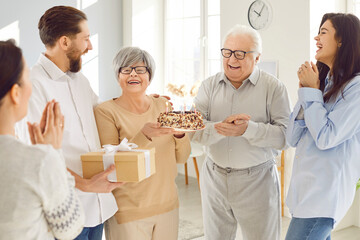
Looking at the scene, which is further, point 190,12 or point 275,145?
point 190,12

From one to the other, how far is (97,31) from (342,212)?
4.61 m

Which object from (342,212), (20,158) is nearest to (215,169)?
(342,212)

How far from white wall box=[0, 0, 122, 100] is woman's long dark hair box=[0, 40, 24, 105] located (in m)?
4.26

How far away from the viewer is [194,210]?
440 centimetres

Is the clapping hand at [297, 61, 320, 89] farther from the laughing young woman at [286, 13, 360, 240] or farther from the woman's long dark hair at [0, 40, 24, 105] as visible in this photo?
the woman's long dark hair at [0, 40, 24, 105]

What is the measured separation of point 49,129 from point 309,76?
3.78ft

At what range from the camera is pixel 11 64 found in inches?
44.1

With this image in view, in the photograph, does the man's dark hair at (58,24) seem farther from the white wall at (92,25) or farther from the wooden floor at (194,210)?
the white wall at (92,25)

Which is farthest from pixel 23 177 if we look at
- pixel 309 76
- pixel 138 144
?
pixel 309 76

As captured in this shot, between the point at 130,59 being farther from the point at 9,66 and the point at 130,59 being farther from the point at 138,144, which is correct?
the point at 9,66

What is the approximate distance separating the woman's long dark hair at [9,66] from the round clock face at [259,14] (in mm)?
3375

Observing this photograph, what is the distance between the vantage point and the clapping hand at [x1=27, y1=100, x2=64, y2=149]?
128cm

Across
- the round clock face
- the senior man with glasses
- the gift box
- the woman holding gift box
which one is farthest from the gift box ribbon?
the round clock face

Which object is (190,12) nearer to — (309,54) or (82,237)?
(309,54)
